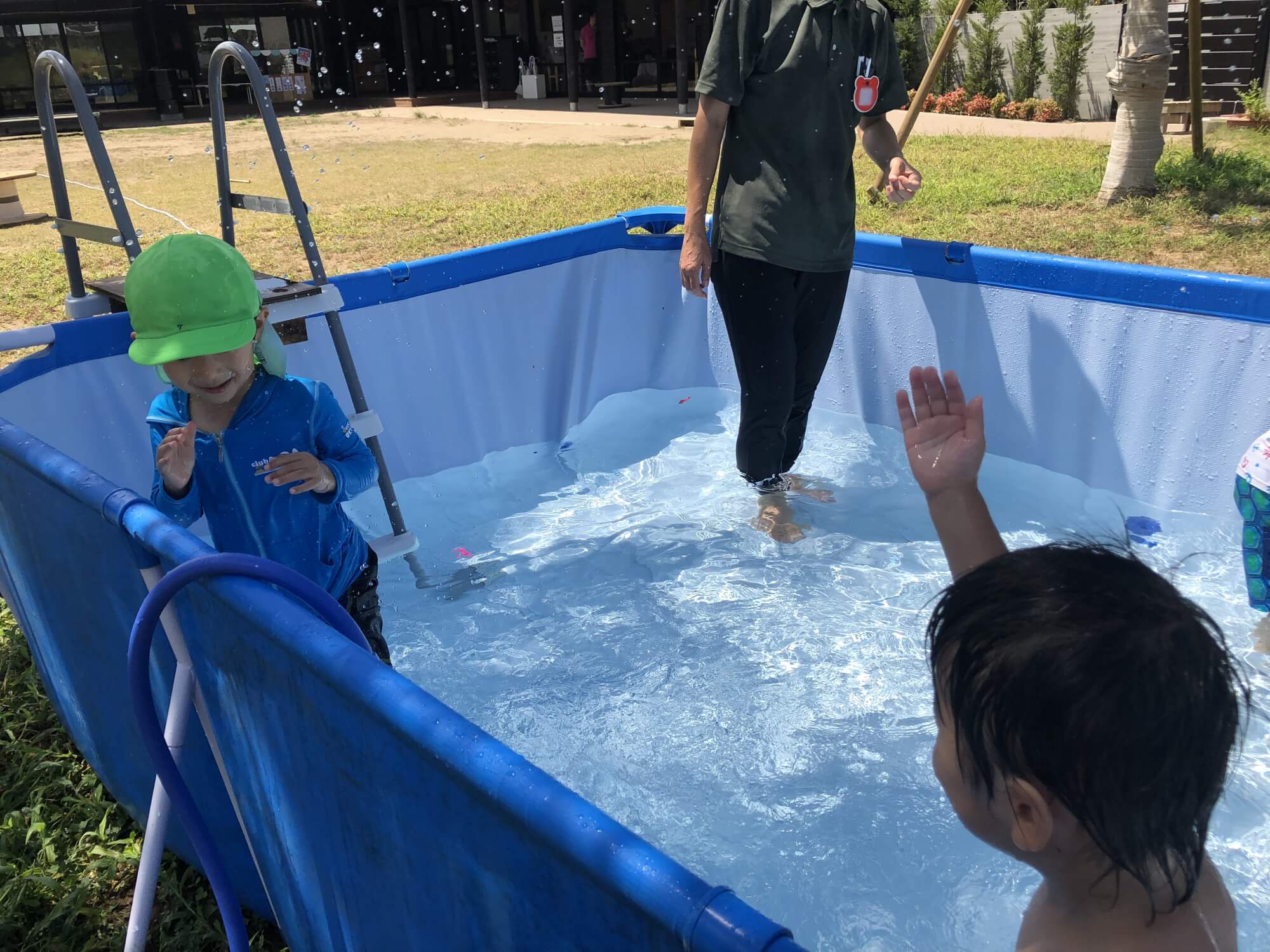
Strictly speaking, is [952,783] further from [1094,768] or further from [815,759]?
[815,759]

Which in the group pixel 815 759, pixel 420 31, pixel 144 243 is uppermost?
pixel 420 31

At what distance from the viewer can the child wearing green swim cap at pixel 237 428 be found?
1.99 metres

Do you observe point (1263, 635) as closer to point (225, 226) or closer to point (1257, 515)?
point (1257, 515)

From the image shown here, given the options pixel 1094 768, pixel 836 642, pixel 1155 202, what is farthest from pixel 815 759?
pixel 1155 202

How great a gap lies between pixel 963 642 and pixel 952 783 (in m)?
0.16

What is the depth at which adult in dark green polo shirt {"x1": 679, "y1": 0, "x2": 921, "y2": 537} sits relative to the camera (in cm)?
294

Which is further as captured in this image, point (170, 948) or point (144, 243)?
point (144, 243)

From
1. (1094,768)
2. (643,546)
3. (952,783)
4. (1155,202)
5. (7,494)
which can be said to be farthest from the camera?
(1155,202)

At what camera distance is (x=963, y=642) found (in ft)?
3.36

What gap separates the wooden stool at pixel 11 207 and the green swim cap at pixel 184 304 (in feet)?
28.8

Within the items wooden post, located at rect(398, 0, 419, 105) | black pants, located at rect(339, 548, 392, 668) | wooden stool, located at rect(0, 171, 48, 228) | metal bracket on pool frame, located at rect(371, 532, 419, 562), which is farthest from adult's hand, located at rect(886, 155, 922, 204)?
wooden post, located at rect(398, 0, 419, 105)

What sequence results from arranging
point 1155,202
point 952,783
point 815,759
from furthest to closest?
point 1155,202 < point 815,759 < point 952,783

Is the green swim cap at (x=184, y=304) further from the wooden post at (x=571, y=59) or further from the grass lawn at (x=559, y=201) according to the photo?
the wooden post at (x=571, y=59)

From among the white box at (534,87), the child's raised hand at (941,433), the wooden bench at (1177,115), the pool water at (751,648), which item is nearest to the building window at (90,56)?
the white box at (534,87)
